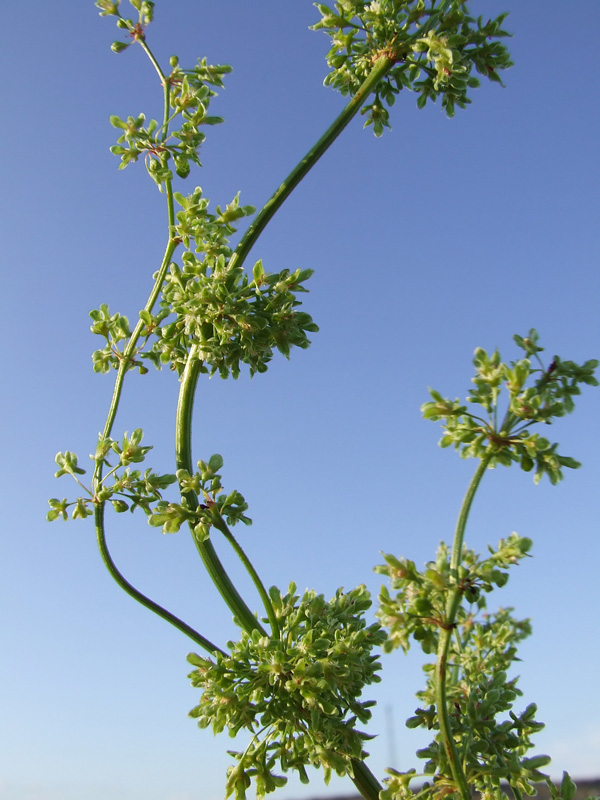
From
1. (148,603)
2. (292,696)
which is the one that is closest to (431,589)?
(292,696)

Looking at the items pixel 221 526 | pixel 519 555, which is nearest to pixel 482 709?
pixel 519 555

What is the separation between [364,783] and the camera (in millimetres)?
2889

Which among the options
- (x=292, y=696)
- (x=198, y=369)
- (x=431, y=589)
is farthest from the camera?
(x=198, y=369)

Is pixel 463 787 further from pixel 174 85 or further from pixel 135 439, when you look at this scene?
pixel 174 85

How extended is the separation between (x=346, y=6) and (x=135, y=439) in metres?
2.40

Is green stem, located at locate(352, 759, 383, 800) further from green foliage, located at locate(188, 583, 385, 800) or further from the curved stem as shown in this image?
the curved stem

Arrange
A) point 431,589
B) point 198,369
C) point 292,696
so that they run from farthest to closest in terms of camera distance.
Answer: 1. point 198,369
2. point 292,696
3. point 431,589

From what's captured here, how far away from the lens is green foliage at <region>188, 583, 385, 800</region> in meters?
2.78

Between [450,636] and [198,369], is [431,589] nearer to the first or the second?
[450,636]

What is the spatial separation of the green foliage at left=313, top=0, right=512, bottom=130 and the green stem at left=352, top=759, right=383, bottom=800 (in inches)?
127

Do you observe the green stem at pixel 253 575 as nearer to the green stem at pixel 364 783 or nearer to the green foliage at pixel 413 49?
the green stem at pixel 364 783

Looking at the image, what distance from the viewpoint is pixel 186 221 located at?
344 centimetres

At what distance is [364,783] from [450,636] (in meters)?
1.06

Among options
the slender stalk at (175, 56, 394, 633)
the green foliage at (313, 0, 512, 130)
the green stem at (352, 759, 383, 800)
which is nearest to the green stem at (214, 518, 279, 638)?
the slender stalk at (175, 56, 394, 633)
